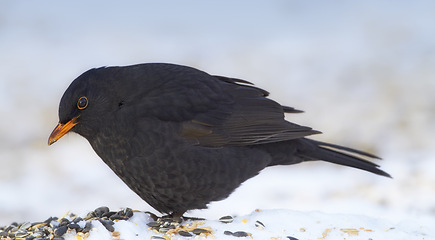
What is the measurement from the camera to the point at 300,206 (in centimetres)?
680

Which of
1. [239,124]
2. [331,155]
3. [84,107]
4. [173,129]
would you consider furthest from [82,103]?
[331,155]

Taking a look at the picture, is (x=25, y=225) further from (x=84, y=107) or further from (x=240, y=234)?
(x=240, y=234)

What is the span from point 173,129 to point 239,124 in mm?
501

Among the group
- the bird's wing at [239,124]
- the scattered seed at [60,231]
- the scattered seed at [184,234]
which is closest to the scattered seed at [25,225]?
the scattered seed at [60,231]

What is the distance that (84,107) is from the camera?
Result: 4.34 meters

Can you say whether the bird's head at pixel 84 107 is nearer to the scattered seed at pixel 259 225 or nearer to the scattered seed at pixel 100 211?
the scattered seed at pixel 100 211

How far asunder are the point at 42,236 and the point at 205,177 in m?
1.11

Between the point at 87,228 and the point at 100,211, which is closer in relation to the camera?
the point at 87,228

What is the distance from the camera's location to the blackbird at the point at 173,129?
4.27 metres

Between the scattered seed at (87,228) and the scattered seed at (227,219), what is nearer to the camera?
the scattered seed at (87,228)

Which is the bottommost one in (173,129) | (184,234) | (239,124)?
(184,234)

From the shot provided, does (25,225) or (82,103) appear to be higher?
(82,103)

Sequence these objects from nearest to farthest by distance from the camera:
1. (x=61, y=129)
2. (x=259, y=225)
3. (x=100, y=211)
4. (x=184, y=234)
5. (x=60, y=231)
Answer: (x=60, y=231) → (x=184, y=234) → (x=61, y=129) → (x=259, y=225) → (x=100, y=211)

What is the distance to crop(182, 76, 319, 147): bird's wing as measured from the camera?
14.6 ft
